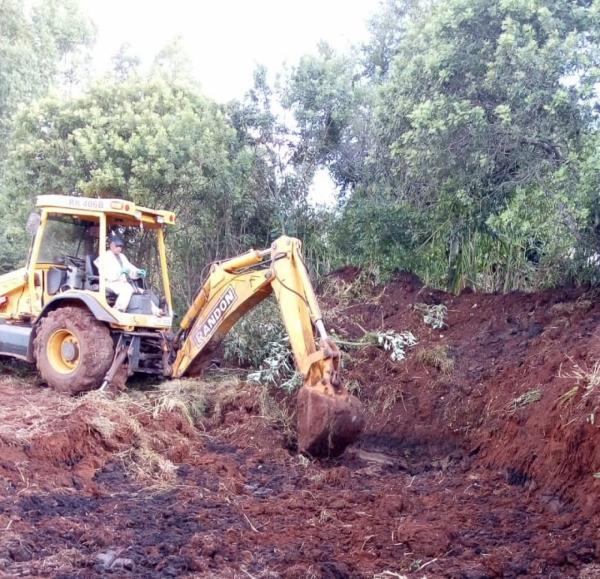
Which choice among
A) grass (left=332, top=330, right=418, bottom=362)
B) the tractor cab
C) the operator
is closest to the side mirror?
the tractor cab

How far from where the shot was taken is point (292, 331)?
276 inches

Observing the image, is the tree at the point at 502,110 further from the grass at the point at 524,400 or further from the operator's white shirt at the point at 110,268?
the operator's white shirt at the point at 110,268

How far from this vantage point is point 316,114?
13.0m

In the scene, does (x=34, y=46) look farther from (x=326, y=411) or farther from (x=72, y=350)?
(x=326, y=411)

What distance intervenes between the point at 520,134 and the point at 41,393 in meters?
6.00

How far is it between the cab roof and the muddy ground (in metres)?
2.12

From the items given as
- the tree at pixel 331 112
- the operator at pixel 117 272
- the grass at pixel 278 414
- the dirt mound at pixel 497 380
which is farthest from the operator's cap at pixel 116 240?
the tree at pixel 331 112

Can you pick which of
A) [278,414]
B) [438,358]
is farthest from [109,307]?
[438,358]

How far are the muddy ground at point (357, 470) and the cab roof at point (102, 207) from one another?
83.4 inches

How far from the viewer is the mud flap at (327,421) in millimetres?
6469

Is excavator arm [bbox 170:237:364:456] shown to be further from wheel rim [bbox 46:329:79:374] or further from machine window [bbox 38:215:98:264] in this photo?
machine window [bbox 38:215:98:264]

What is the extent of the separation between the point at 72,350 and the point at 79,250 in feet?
4.54

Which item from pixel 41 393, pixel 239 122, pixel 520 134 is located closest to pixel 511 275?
pixel 520 134

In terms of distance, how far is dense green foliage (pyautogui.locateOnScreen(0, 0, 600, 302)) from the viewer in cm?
746
